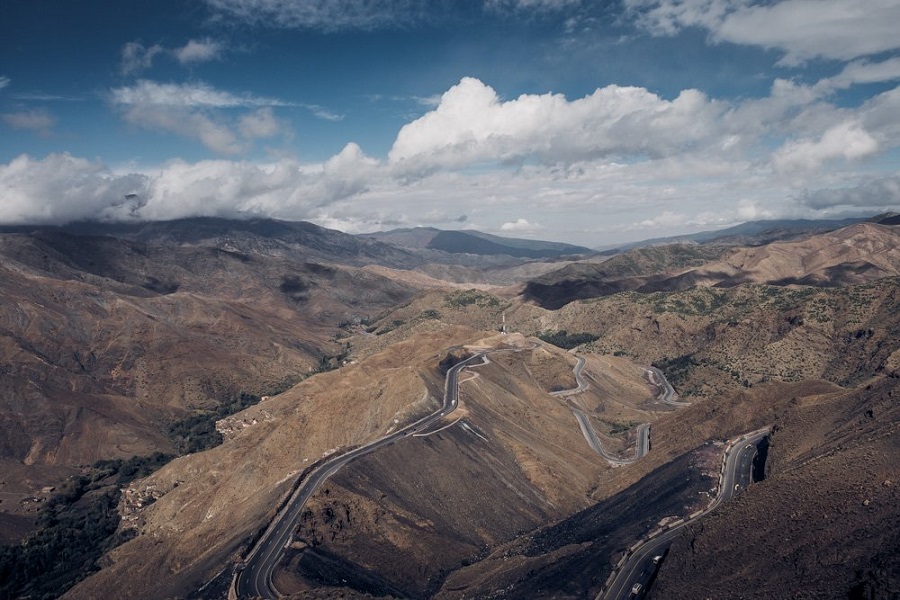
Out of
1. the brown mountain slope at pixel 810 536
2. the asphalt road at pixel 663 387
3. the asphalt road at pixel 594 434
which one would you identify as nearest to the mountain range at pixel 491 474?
the brown mountain slope at pixel 810 536

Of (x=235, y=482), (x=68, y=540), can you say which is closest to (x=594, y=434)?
(x=235, y=482)

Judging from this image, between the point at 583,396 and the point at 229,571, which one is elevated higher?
the point at 229,571

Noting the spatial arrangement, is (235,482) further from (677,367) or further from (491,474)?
(677,367)

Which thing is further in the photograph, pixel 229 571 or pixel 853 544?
pixel 229 571

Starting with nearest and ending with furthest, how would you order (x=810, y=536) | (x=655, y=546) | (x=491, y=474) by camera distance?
1. (x=810, y=536)
2. (x=655, y=546)
3. (x=491, y=474)

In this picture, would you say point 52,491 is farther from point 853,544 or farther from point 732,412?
point 853,544

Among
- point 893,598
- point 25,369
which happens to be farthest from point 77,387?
point 893,598

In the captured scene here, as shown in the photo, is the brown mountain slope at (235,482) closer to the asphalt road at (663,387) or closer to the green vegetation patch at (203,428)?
the green vegetation patch at (203,428)
